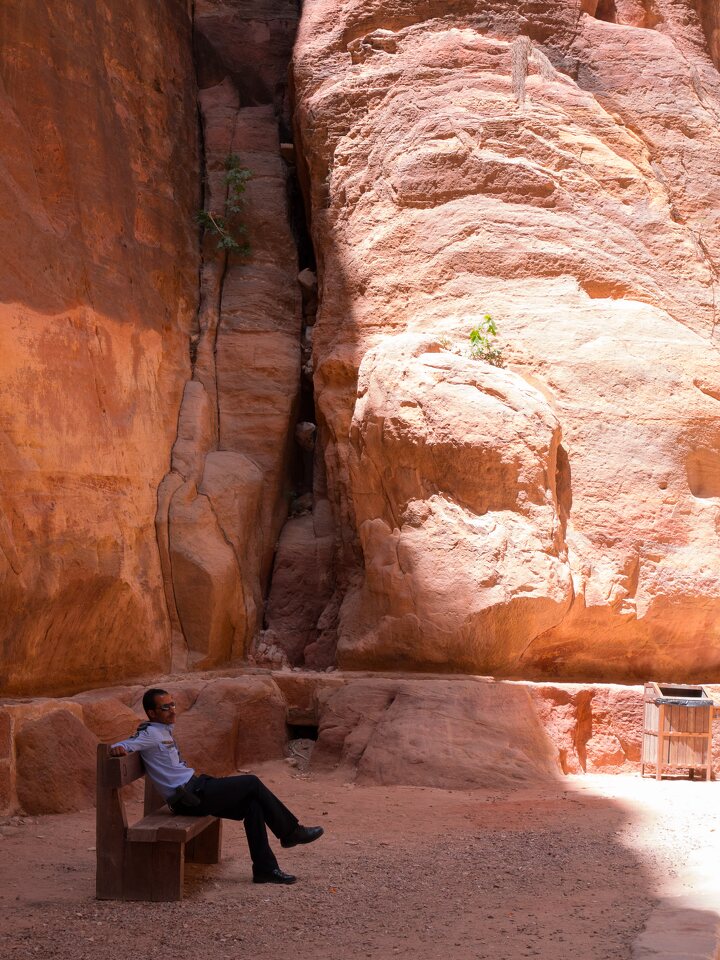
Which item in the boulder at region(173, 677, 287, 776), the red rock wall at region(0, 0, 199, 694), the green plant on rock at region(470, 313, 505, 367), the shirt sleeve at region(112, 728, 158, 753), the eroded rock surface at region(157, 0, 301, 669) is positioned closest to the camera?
the shirt sleeve at region(112, 728, 158, 753)

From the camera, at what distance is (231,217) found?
11.3 m

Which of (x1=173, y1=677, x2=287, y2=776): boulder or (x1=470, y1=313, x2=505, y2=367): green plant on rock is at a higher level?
(x1=470, y1=313, x2=505, y2=367): green plant on rock

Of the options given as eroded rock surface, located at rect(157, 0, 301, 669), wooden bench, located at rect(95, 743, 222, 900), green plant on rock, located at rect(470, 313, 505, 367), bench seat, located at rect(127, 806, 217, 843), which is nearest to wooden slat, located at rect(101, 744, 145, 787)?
wooden bench, located at rect(95, 743, 222, 900)

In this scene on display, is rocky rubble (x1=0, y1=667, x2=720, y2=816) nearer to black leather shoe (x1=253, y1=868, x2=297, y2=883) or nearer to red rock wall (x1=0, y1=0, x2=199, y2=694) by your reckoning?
red rock wall (x1=0, y1=0, x2=199, y2=694)

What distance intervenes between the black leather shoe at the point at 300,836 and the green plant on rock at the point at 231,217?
716cm

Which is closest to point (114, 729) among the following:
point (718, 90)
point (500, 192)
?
point (500, 192)

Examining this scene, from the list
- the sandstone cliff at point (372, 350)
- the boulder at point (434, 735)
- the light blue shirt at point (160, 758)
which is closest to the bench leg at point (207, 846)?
the light blue shirt at point (160, 758)

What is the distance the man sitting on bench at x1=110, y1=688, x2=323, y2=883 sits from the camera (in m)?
4.93

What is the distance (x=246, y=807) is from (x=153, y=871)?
20.3 inches

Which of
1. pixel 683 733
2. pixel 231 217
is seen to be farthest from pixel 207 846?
pixel 231 217

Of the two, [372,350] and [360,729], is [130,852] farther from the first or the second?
[372,350]

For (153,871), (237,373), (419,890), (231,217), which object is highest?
(231,217)

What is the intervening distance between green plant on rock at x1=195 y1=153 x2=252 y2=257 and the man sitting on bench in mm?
6932

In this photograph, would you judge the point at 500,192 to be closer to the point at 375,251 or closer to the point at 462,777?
the point at 375,251
